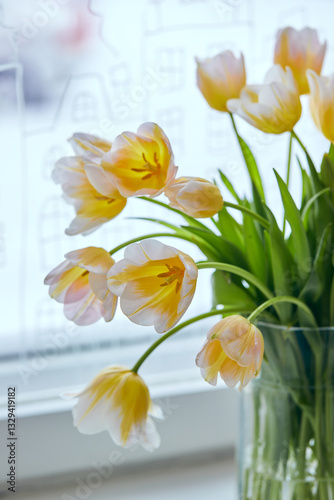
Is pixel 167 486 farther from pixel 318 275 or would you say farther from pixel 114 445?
pixel 318 275

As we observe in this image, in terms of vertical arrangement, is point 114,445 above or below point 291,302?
below

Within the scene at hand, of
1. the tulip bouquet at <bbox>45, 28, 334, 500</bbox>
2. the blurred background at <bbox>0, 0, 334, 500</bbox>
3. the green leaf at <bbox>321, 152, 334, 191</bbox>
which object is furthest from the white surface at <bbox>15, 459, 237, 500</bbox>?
the green leaf at <bbox>321, 152, 334, 191</bbox>

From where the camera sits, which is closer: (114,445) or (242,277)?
(242,277)

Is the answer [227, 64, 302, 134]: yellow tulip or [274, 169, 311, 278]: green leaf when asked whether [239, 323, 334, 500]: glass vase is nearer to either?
[274, 169, 311, 278]: green leaf

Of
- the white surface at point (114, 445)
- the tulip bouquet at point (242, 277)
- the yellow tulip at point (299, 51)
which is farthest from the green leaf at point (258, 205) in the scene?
the white surface at point (114, 445)

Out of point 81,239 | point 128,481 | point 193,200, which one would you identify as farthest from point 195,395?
point 193,200

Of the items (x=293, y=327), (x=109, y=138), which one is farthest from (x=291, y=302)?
(x=109, y=138)
